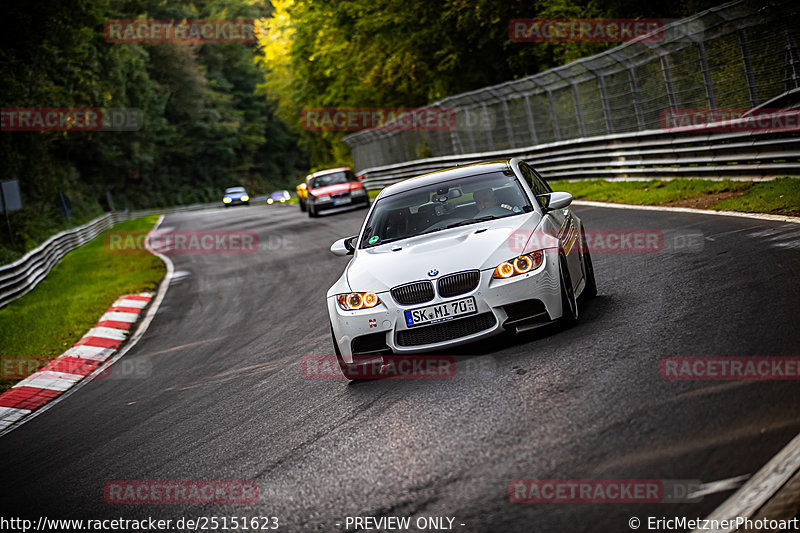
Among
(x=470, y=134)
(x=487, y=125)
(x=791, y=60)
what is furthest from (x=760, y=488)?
(x=470, y=134)

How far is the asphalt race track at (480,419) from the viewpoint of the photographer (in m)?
4.12

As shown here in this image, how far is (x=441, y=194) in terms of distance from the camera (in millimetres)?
7898

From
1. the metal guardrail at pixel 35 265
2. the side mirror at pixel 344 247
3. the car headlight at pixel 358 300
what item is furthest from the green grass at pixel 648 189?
the metal guardrail at pixel 35 265

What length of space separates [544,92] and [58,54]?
16.5 meters

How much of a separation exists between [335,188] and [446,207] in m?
21.1

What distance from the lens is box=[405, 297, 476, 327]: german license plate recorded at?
20.8 ft

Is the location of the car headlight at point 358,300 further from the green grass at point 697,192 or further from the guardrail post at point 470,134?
the guardrail post at point 470,134

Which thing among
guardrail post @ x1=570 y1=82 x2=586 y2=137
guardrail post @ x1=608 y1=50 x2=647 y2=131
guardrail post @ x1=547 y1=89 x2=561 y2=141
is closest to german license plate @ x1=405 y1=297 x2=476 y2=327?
guardrail post @ x1=608 y1=50 x2=647 y2=131

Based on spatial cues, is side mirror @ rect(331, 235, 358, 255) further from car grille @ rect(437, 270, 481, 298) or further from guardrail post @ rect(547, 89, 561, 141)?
guardrail post @ rect(547, 89, 561, 141)

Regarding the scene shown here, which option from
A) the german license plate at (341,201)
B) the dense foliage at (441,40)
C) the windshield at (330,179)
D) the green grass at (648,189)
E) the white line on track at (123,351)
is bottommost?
the green grass at (648,189)

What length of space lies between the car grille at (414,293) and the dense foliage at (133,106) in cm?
1820

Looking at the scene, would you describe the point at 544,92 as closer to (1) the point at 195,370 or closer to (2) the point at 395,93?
(1) the point at 195,370

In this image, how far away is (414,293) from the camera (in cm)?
648

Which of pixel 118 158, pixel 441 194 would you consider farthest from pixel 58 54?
pixel 118 158
